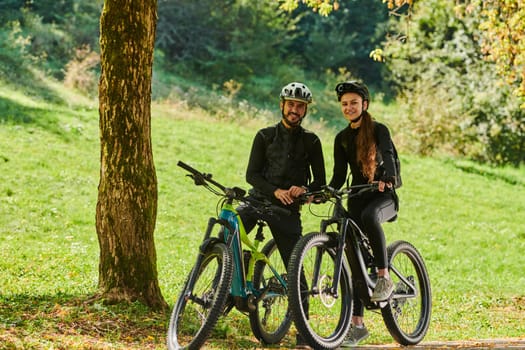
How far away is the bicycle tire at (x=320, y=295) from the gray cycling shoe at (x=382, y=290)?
1.10 ft

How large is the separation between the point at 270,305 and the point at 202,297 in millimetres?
1100

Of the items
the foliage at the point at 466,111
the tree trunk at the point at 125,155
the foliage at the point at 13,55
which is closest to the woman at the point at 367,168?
the tree trunk at the point at 125,155

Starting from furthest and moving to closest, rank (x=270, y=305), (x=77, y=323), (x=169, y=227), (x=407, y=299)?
(x=169, y=227), (x=407, y=299), (x=77, y=323), (x=270, y=305)

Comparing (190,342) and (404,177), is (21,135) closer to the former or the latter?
(404,177)

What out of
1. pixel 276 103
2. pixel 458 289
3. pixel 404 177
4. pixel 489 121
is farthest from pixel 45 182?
pixel 276 103

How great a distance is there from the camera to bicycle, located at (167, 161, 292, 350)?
6.00 metres

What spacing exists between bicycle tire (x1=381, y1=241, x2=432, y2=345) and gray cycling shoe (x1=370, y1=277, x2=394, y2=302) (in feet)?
0.56

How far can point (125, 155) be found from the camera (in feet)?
25.6

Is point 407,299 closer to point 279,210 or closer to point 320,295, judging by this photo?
point 320,295

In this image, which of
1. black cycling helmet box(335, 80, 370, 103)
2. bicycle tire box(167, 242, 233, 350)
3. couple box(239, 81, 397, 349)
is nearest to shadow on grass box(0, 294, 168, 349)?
bicycle tire box(167, 242, 233, 350)

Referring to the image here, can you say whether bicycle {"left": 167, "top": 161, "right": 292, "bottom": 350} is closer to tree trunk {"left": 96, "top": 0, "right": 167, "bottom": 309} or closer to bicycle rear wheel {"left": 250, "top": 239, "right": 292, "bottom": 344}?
bicycle rear wheel {"left": 250, "top": 239, "right": 292, "bottom": 344}

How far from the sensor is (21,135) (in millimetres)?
18359

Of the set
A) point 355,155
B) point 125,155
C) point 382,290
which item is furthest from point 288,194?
point 125,155

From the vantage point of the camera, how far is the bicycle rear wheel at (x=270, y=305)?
7016 millimetres
